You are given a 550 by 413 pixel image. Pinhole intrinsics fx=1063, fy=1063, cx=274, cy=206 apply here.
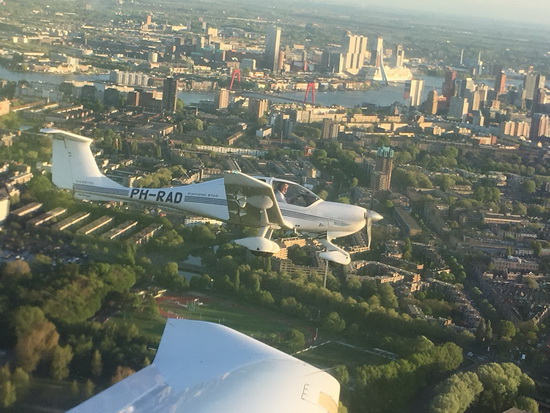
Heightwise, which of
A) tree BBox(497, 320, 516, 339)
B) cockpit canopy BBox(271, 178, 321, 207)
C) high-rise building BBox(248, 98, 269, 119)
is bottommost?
high-rise building BBox(248, 98, 269, 119)

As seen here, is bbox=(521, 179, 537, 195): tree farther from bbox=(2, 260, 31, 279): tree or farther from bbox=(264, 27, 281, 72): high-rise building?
bbox=(264, 27, 281, 72): high-rise building

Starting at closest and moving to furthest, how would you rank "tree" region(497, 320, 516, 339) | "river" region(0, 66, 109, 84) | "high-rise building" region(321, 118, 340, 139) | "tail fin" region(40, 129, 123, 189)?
"tail fin" region(40, 129, 123, 189), "tree" region(497, 320, 516, 339), "river" region(0, 66, 109, 84), "high-rise building" region(321, 118, 340, 139)

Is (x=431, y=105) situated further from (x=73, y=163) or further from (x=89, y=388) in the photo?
(x=89, y=388)

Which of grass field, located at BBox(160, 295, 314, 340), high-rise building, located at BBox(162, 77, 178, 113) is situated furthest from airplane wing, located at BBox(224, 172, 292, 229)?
high-rise building, located at BBox(162, 77, 178, 113)

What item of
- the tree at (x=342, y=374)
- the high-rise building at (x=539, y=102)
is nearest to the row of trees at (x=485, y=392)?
the tree at (x=342, y=374)

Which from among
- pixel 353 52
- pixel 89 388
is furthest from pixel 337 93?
pixel 89 388

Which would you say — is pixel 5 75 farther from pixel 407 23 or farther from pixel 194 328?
pixel 407 23

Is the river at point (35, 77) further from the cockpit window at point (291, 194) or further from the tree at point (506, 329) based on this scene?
the cockpit window at point (291, 194)
